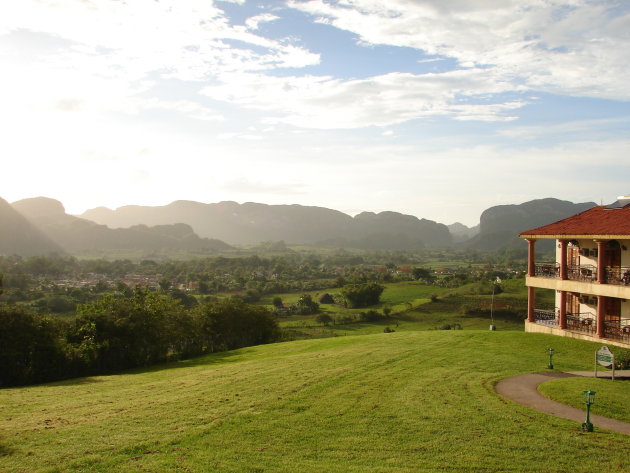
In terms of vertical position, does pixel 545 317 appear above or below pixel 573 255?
below

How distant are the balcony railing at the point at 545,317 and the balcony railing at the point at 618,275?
4.18 m

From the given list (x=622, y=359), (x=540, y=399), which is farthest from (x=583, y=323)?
(x=540, y=399)

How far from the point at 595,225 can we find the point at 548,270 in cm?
417

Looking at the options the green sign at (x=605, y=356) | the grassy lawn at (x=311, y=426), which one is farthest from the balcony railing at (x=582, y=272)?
the green sign at (x=605, y=356)

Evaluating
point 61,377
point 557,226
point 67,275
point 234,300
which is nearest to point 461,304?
point 234,300

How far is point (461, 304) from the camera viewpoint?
7256 centimetres

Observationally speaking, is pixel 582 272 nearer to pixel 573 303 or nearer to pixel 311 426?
pixel 573 303

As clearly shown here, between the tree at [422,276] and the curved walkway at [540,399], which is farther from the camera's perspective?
the tree at [422,276]

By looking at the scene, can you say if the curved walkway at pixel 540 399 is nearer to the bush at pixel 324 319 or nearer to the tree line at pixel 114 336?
the tree line at pixel 114 336

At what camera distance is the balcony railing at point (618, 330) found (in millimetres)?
21359

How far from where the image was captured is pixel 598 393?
45.0ft

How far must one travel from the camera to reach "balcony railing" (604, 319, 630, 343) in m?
21.4

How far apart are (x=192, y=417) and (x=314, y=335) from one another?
4325 centimetres

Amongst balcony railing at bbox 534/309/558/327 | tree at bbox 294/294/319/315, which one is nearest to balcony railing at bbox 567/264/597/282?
balcony railing at bbox 534/309/558/327
